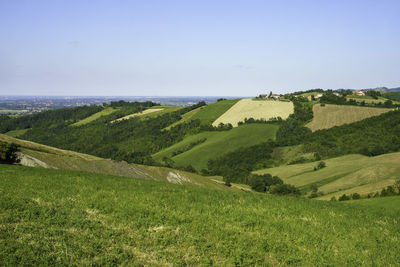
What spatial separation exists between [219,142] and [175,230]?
14923 cm

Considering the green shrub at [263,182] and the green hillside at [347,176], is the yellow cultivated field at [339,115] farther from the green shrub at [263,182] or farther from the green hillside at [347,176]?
the green shrub at [263,182]

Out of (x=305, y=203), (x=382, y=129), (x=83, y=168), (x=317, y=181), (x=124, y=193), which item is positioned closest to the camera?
(x=124, y=193)

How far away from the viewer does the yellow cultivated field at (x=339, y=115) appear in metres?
165

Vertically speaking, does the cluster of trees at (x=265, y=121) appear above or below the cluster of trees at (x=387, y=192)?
above

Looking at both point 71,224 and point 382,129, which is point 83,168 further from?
point 382,129

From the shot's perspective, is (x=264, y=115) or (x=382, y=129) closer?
(x=382, y=129)

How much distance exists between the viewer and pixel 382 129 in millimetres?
146625

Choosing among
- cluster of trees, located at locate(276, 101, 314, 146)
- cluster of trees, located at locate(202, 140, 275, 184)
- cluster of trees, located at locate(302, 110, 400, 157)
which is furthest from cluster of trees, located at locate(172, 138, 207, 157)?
cluster of trees, located at locate(302, 110, 400, 157)

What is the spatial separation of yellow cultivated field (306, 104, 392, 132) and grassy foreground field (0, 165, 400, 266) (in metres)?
156

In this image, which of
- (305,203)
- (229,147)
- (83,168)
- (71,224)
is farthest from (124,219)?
(229,147)

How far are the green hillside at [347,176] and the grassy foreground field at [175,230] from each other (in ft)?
179

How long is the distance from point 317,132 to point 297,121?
22.3m

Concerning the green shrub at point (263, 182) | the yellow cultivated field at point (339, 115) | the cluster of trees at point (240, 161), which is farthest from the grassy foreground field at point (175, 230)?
the yellow cultivated field at point (339, 115)

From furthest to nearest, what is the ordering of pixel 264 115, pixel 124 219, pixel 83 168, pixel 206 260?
pixel 264 115, pixel 83 168, pixel 124 219, pixel 206 260
